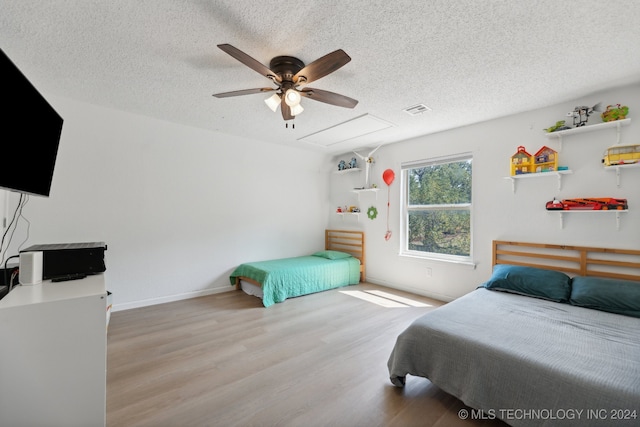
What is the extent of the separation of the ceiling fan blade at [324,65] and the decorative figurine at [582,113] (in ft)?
8.62

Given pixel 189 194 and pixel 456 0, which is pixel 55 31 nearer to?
pixel 189 194

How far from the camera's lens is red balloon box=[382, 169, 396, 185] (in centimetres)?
429

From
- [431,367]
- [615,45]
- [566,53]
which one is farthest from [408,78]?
[431,367]

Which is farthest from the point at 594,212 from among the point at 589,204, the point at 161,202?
the point at 161,202

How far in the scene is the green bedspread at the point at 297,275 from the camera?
3658 mm

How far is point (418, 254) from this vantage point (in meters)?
4.17

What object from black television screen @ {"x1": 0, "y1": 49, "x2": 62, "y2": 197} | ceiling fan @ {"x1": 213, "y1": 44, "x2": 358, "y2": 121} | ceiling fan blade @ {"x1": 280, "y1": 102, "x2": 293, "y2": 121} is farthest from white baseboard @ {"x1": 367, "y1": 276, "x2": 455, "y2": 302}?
black television screen @ {"x1": 0, "y1": 49, "x2": 62, "y2": 197}

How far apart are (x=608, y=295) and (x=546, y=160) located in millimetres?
1438

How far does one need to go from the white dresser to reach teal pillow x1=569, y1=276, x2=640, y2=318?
11.3 ft

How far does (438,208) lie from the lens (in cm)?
395

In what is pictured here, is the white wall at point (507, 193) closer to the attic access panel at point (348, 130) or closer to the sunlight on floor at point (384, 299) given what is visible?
the sunlight on floor at point (384, 299)

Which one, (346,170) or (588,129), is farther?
(346,170)

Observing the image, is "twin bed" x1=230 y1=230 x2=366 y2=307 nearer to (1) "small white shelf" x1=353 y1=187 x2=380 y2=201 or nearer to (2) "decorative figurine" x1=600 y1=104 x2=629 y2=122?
(1) "small white shelf" x1=353 y1=187 x2=380 y2=201

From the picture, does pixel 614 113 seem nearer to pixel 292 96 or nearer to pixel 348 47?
pixel 348 47
